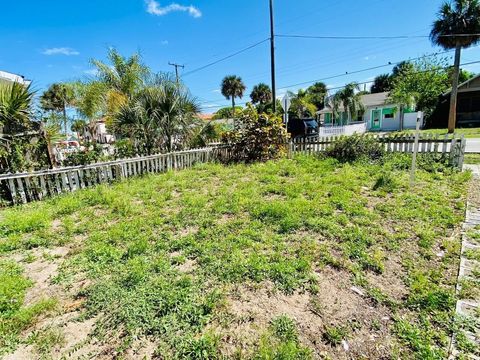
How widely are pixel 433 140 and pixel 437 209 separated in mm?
4384

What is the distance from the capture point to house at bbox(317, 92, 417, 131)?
88.8 feet

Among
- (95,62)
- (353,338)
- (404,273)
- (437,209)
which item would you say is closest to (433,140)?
(437,209)

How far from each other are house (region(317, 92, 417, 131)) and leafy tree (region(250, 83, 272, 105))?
12.6m

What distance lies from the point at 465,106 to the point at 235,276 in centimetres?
3359

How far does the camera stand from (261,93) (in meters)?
42.8

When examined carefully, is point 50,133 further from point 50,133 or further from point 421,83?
point 421,83

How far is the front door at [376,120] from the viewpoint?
94.6 feet

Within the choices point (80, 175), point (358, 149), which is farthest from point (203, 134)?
point (358, 149)

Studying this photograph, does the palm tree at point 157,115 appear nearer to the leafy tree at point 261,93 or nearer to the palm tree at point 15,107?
the palm tree at point 15,107

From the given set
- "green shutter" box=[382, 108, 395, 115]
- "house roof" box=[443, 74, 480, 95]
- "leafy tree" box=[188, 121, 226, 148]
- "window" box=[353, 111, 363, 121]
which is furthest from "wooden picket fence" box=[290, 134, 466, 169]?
"house roof" box=[443, 74, 480, 95]

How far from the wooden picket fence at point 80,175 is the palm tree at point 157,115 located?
0.91 metres

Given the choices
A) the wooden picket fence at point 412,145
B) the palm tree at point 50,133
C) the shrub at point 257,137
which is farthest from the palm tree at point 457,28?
the palm tree at point 50,133

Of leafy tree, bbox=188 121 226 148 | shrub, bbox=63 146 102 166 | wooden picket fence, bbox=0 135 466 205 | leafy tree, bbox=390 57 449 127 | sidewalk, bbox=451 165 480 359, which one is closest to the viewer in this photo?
Result: sidewalk, bbox=451 165 480 359

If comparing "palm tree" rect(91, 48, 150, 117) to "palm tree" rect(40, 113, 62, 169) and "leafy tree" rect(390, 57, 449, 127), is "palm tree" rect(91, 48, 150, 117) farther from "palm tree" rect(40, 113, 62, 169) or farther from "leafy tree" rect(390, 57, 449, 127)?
"leafy tree" rect(390, 57, 449, 127)
